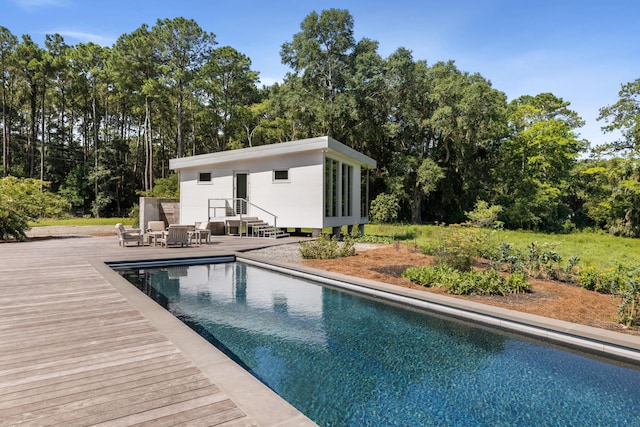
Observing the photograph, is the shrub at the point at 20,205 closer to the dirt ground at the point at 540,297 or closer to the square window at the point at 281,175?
the square window at the point at 281,175

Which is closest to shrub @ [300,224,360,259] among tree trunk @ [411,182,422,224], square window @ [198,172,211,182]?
square window @ [198,172,211,182]

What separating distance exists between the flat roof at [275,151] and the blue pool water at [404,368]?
8383 mm

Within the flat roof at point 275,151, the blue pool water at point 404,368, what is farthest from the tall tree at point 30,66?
the blue pool water at point 404,368

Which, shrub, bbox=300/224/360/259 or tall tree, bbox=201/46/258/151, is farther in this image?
tall tree, bbox=201/46/258/151

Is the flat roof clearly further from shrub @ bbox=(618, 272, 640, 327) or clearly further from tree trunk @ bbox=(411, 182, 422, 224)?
tree trunk @ bbox=(411, 182, 422, 224)

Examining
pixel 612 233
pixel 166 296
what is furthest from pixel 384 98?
pixel 166 296

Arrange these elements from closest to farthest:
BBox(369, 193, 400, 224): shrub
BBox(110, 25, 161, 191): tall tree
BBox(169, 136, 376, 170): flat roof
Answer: BBox(169, 136, 376, 170): flat roof, BBox(369, 193, 400, 224): shrub, BBox(110, 25, 161, 191): tall tree

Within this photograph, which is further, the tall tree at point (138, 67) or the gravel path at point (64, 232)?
the tall tree at point (138, 67)

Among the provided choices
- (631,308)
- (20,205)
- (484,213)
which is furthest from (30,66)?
(631,308)

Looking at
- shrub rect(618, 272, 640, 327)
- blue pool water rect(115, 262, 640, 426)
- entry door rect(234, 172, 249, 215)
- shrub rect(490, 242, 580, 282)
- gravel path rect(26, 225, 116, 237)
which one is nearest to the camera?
blue pool water rect(115, 262, 640, 426)

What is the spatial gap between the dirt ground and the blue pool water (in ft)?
3.20

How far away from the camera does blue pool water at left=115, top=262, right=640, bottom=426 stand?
314cm

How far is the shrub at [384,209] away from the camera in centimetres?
2530

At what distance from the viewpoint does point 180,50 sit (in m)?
29.0
